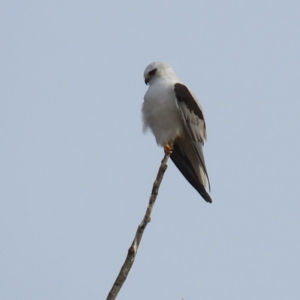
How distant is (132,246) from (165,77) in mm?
4140

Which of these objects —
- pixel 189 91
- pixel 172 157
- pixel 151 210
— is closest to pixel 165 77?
pixel 189 91

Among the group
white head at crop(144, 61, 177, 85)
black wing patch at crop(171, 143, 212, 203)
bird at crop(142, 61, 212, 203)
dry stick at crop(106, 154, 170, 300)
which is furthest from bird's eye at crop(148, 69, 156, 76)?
dry stick at crop(106, 154, 170, 300)

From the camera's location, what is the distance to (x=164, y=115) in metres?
6.93

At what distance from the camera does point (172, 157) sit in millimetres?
7285

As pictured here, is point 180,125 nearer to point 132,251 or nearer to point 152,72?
point 152,72

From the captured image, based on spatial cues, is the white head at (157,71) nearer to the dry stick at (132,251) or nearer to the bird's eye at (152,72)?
the bird's eye at (152,72)

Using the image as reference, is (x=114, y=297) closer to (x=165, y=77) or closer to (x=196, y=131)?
(x=196, y=131)

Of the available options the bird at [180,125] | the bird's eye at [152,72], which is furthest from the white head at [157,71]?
the bird at [180,125]

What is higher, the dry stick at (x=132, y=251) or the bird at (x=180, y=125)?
the bird at (x=180, y=125)

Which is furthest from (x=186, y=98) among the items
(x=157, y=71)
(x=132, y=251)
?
(x=132, y=251)

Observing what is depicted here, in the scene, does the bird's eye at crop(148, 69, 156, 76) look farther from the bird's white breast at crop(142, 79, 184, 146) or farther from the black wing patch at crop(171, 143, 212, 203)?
the black wing patch at crop(171, 143, 212, 203)

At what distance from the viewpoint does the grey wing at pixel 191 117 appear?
6.89 m

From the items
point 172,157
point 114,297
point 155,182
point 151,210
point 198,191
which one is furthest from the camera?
point 172,157

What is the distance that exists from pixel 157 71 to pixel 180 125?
2.92 feet
